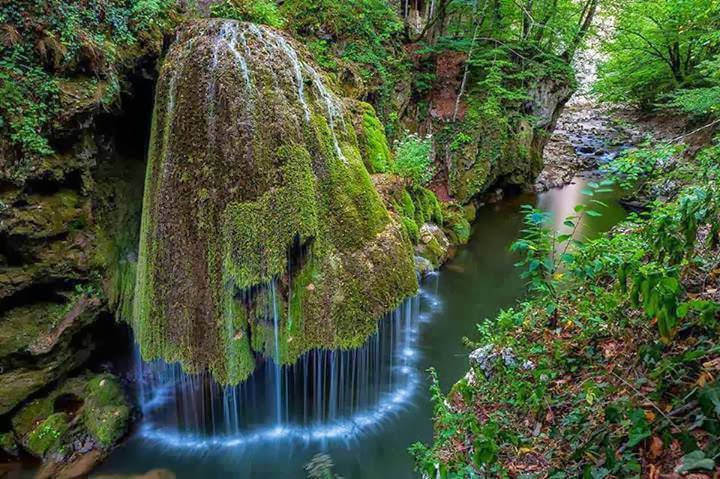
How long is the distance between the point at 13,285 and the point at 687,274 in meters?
6.68

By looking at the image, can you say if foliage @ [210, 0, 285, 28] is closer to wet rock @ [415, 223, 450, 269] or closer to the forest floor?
wet rock @ [415, 223, 450, 269]

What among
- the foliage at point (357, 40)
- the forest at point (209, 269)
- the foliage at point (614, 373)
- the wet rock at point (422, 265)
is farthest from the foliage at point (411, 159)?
the foliage at point (614, 373)

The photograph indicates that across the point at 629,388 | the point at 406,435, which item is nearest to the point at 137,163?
the point at 406,435

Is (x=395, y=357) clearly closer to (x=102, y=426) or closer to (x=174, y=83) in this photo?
(x=102, y=426)

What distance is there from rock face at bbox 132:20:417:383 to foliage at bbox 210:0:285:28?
1.80m

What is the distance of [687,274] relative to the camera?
2.47 meters

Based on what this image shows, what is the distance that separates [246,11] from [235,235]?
14.0 feet

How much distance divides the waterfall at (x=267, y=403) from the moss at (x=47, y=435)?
37.1 inches

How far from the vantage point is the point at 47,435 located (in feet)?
15.1

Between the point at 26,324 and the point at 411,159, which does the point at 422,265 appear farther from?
the point at 26,324

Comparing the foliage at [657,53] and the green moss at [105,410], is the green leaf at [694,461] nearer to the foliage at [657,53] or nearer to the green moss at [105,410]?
the green moss at [105,410]

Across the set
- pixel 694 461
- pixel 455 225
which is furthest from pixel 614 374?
pixel 455 225

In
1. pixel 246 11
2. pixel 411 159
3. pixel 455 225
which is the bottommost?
pixel 455 225

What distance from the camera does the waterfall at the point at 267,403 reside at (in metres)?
5.20
